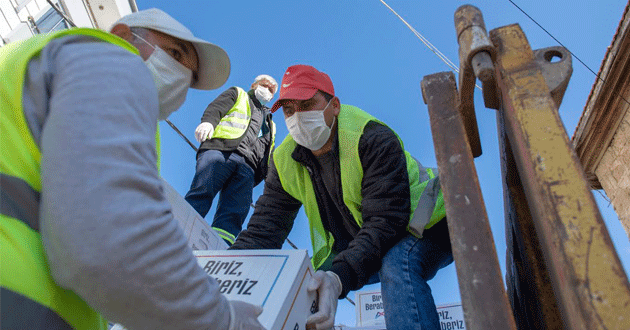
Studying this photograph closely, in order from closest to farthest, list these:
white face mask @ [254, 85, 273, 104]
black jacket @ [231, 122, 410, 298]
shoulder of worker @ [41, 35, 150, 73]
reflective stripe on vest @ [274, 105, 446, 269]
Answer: shoulder of worker @ [41, 35, 150, 73], black jacket @ [231, 122, 410, 298], reflective stripe on vest @ [274, 105, 446, 269], white face mask @ [254, 85, 273, 104]

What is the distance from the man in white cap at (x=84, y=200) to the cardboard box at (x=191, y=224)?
1738 mm

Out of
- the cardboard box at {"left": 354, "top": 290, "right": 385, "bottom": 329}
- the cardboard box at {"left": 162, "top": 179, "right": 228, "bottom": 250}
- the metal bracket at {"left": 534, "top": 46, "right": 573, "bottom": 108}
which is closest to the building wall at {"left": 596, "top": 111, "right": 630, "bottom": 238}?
the cardboard box at {"left": 354, "top": 290, "right": 385, "bottom": 329}

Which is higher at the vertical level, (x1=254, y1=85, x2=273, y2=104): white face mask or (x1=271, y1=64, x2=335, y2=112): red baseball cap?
(x1=254, y1=85, x2=273, y2=104): white face mask

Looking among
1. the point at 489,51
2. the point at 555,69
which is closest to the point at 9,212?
the point at 489,51

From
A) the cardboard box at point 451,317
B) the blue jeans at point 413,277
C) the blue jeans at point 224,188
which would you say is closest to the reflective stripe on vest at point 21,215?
the blue jeans at point 413,277

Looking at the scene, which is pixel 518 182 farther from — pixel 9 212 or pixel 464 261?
pixel 9 212

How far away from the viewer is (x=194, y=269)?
98 centimetres

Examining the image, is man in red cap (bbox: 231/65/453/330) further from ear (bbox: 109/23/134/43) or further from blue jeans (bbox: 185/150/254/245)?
blue jeans (bbox: 185/150/254/245)

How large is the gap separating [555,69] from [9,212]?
1245 millimetres

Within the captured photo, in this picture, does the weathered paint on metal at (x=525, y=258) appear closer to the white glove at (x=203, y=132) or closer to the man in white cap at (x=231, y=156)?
the man in white cap at (x=231, y=156)

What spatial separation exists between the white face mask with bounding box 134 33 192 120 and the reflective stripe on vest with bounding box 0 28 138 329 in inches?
22.2

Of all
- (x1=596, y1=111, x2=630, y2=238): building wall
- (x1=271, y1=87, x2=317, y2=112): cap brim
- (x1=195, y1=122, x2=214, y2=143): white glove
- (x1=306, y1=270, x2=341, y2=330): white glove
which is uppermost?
(x1=195, y1=122, x2=214, y2=143): white glove

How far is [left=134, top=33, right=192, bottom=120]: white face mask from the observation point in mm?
1499

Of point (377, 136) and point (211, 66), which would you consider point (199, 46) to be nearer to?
point (211, 66)
